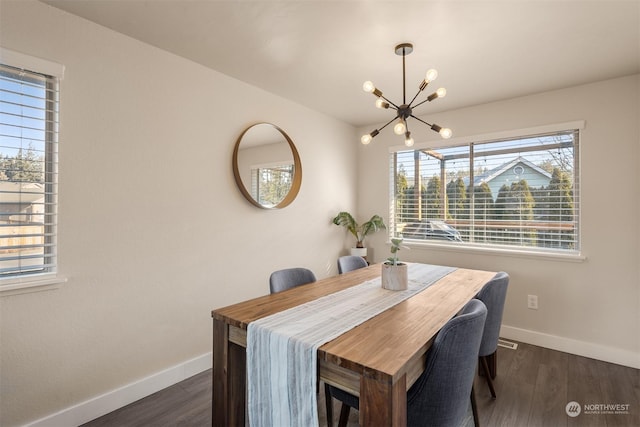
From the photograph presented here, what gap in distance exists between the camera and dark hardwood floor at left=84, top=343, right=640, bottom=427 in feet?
6.33

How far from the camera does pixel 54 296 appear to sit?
1.81 metres

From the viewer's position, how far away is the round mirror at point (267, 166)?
2797mm

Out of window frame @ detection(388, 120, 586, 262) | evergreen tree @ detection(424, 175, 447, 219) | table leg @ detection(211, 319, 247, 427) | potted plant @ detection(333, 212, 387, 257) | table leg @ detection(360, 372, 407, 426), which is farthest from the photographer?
potted plant @ detection(333, 212, 387, 257)

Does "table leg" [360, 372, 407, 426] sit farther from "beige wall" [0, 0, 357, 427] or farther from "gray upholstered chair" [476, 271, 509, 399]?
"beige wall" [0, 0, 357, 427]

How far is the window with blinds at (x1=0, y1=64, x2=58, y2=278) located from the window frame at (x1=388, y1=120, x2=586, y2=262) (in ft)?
10.8

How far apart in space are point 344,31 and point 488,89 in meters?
1.70

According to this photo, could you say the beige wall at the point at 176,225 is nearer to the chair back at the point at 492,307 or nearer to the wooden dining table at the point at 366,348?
the wooden dining table at the point at 366,348

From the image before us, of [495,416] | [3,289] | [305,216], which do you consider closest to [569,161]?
[495,416]

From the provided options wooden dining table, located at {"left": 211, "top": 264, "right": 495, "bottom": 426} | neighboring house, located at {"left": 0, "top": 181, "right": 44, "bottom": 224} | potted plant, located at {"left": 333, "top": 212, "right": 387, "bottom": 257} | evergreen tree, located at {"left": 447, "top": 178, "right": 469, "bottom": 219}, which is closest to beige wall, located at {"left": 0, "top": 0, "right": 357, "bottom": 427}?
neighboring house, located at {"left": 0, "top": 181, "right": 44, "bottom": 224}

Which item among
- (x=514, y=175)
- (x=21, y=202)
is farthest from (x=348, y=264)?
(x=21, y=202)

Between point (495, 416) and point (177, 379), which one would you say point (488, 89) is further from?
point (177, 379)

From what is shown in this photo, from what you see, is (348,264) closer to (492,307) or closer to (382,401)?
(492,307)

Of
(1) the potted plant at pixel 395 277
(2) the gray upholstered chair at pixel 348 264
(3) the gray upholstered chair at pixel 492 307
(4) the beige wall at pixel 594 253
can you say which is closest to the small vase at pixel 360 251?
(2) the gray upholstered chair at pixel 348 264

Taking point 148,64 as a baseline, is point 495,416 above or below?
below
